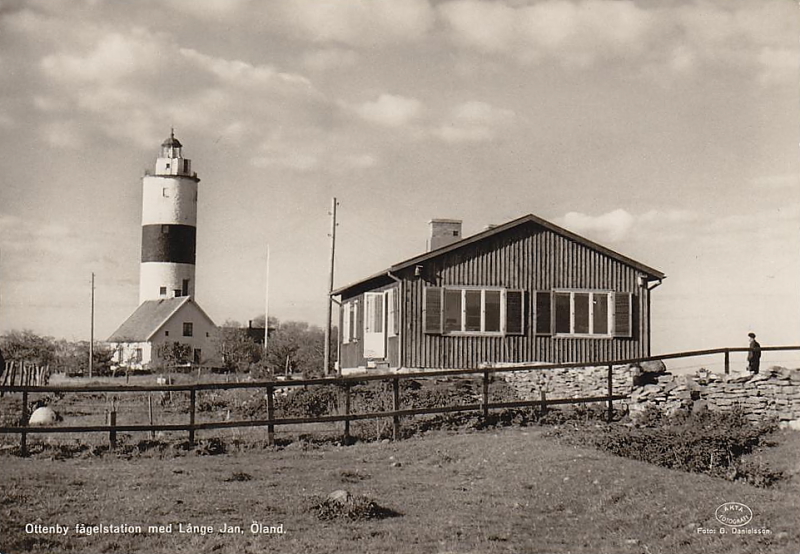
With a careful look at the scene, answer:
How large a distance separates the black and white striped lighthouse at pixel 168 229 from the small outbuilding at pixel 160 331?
907 millimetres

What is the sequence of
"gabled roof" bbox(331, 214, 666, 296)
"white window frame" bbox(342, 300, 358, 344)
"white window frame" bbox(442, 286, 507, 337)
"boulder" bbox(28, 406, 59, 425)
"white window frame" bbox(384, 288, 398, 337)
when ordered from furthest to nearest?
1. "white window frame" bbox(342, 300, 358, 344)
2. "white window frame" bbox(384, 288, 398, 337)
3. "white window frame" bbox(442, 286, 507, 337)
4. "gabled roof" bbox(331, 214, 666, 296)
5. "boulder" bbox(28, 406, 59, 425)

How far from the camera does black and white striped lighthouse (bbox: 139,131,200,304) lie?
49281 mm

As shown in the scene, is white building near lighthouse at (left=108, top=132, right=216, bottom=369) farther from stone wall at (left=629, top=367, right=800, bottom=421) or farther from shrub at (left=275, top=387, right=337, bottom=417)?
stone wall at (left=629, top=367, right=800, bottom=421)

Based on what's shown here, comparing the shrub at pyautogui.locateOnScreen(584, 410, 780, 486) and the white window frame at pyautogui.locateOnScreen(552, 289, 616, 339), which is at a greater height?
the white window frame at pyautogui.locateOnScreen(552, 289, 616, 339)

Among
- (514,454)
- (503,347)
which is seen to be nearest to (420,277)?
(503,347)

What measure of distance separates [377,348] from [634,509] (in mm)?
14939

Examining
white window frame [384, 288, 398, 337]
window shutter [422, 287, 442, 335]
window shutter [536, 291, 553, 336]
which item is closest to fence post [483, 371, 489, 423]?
window shutter [422, 287, 442, 335]

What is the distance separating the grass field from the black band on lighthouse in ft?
122

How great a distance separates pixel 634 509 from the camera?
9984 mm

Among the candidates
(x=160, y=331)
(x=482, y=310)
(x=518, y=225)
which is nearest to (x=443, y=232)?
(x=518, y=225)

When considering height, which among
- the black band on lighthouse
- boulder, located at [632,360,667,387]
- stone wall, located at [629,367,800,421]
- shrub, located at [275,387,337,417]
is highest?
the black band on lighthouse

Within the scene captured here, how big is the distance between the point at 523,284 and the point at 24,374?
18065 mm

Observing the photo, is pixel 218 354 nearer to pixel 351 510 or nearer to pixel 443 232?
pixel 443 232

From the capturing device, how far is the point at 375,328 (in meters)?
25.1
